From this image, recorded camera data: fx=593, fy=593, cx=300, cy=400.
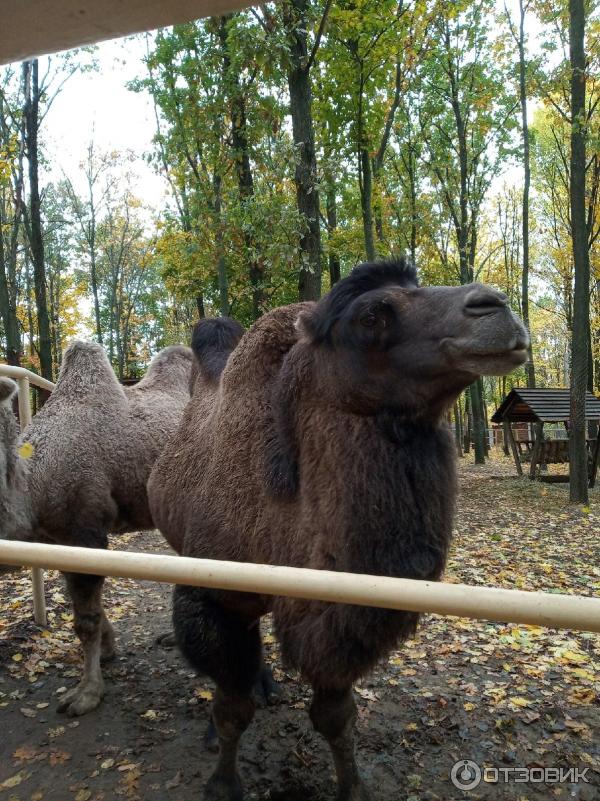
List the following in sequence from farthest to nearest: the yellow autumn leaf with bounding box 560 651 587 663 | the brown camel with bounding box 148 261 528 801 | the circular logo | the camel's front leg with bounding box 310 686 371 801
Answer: the yellow autumn leaf with bounding box 560 651 587 663 → the circular logo → the camel's front leg with bounding box 310 686 371 801 → the brown camel with bounding box 148 261 528 801

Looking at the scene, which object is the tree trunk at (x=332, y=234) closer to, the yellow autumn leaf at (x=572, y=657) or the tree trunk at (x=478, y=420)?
the tree trunk at (x=478, y=420)

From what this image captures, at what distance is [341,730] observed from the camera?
2.75 meters

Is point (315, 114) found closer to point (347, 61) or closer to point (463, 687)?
point (347, 61)

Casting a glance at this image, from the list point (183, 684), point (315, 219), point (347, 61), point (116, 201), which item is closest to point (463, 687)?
point (183, 684)

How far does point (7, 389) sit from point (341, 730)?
109 inches

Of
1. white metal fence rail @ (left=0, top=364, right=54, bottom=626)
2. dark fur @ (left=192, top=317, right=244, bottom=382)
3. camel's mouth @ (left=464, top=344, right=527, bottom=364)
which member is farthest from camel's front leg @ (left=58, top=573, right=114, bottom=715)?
camel's mouth @ (left=464, top=344, right=527, bottom=364)

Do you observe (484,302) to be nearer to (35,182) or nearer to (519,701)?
(519,701)

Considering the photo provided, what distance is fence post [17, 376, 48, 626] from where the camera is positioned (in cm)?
496

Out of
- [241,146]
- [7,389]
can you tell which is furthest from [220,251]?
[7,389]

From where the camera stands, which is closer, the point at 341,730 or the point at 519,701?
the point at 341,730

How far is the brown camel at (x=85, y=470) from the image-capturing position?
13.1ft

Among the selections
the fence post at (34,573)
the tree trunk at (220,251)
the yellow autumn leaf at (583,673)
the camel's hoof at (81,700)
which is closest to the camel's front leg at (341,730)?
the camel's hoof at (81,700)

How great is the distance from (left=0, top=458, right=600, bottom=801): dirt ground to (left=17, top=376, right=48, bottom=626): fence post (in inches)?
4.8

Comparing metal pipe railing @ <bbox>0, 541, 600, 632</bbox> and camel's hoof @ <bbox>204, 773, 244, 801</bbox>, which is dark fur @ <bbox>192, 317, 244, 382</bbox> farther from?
metal pipe railing @ <bbox>0, 541, 600, 632</bbox>
